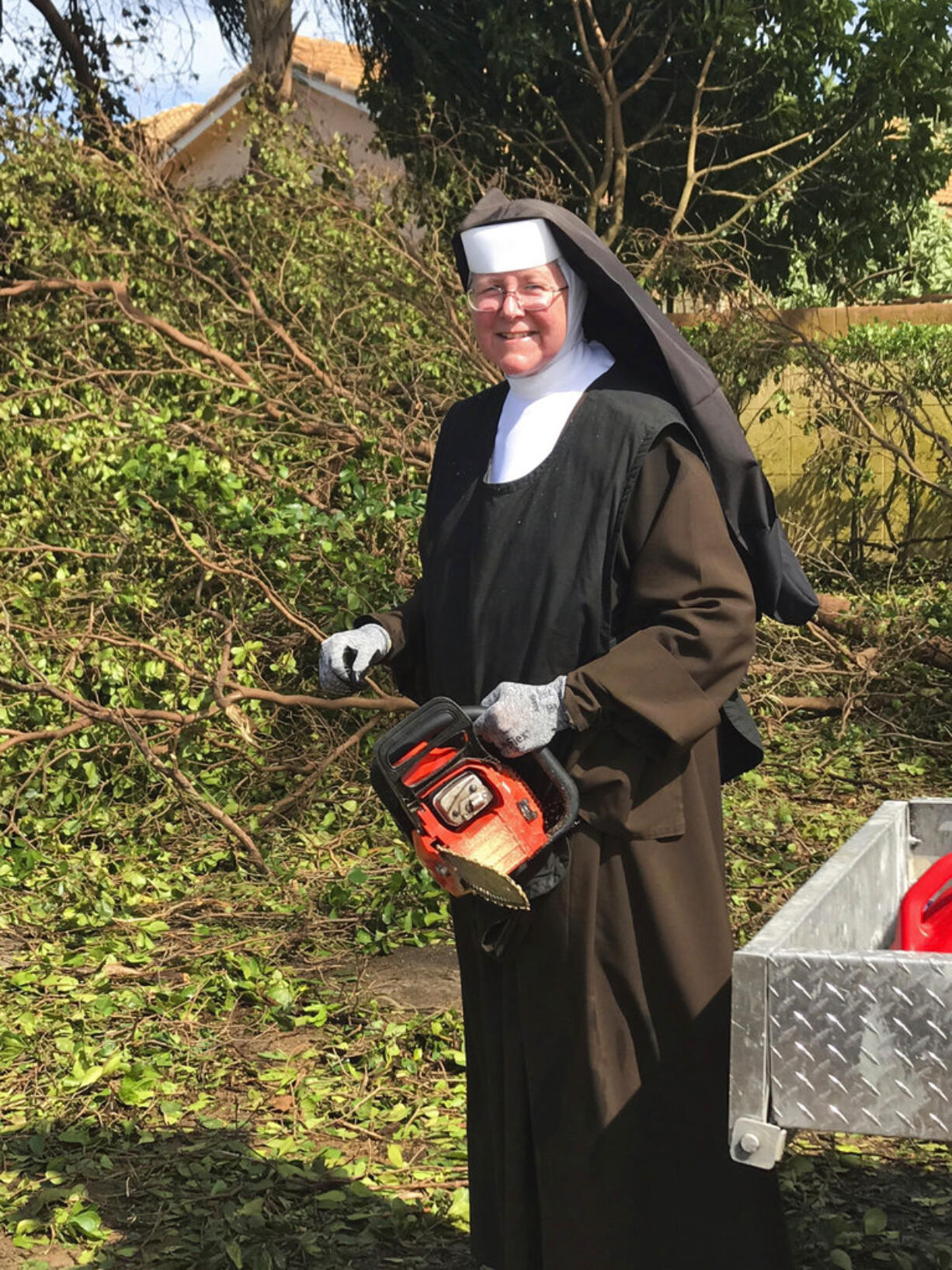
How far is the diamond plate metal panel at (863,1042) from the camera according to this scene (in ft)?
5.57

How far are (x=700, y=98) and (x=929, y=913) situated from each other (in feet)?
Result: 33.2

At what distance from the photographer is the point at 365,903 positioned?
5.29m

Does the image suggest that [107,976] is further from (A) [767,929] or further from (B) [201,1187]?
(A) [767,929]

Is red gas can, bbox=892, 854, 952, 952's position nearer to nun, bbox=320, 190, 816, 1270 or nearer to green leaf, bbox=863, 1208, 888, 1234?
nun, bbox=320, 190, 816, 1270

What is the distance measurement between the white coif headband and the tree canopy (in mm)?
8705

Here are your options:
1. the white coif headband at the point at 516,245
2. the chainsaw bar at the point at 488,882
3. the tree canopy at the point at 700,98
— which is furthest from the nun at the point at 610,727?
the tree canopy at the point at 700,98

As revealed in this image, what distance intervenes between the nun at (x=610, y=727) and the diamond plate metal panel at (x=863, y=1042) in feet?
2.09

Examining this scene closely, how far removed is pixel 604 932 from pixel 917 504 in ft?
27.0

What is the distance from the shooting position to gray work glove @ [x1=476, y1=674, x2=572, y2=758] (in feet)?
7.54

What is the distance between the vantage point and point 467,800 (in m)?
2.33

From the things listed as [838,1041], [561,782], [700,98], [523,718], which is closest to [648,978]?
[561,782]

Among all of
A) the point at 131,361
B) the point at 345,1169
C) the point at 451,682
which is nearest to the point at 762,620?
the point at 131,361

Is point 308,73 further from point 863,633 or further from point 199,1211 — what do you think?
point 199,1211

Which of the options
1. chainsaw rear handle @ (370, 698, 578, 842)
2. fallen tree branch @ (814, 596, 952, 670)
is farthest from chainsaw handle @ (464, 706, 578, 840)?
fallen tree branch @ (814, 596, 952, 670)
